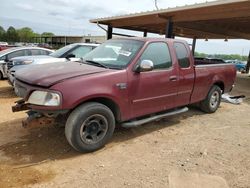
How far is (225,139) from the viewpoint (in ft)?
16.9

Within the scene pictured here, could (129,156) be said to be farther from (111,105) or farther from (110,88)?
(110,88)

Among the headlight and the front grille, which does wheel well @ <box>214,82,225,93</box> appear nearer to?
the headlight

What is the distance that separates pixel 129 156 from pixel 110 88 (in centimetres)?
115

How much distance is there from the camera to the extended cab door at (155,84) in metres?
4.71

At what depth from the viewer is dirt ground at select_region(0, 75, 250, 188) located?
348cm

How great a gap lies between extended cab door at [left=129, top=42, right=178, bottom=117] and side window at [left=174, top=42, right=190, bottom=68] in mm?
321

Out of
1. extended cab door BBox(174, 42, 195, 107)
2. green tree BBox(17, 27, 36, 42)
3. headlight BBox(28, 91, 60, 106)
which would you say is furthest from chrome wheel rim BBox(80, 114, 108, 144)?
green tree BBox(17, 27, 36, 42)

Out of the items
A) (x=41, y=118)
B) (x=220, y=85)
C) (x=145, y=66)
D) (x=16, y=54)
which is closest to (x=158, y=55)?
(x=145, y=66)

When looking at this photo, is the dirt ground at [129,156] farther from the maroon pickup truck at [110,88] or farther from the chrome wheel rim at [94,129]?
the maroon pickup truck at [110,88]

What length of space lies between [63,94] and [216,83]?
4.71 m

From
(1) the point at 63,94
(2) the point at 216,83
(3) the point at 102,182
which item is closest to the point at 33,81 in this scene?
(1) the point at 63,94

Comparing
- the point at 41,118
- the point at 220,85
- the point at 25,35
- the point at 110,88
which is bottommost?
the point at 41,118

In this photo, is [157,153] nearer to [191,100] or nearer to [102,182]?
[102,182]

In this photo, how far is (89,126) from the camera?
419cm
